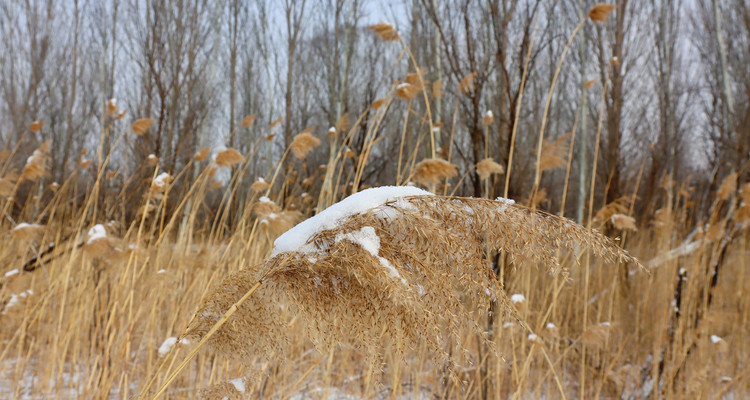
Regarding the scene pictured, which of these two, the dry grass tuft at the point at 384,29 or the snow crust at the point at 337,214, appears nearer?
the snow crust at the point at 337,214

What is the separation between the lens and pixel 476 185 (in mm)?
2980

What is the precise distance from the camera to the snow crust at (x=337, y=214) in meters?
0.85

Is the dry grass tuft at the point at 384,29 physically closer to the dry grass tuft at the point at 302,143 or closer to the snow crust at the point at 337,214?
the dry grass tuft at the point at 302,143

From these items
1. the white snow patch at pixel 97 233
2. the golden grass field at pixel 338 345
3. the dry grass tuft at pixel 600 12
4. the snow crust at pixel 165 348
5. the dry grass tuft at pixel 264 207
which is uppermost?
the dry grass tuft at pixel 600 12

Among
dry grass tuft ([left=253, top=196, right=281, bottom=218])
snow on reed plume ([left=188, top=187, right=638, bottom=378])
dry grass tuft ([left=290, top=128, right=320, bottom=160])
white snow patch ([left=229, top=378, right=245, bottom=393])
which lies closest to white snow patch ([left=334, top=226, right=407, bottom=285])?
snow on reed plume ([left=188, top=187, right=638, bottom=378])

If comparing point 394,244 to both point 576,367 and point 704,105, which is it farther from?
point 704,105

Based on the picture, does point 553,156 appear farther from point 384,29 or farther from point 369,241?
point 369,241

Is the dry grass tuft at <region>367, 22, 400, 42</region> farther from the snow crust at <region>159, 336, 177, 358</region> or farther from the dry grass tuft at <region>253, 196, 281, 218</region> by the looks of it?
the snow crust at <region>159, 336, 177, 358</region>

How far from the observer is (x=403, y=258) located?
0.82m

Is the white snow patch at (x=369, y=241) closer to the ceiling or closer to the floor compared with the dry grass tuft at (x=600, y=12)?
closer to the floor

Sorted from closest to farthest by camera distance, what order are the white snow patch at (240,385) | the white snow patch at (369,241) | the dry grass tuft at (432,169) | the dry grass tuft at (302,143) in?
the white snow patch at (369,241)
the white snow patch at (240,385)
the dry grass tuft at (432,169)
the dry grass tuft at (302,143)

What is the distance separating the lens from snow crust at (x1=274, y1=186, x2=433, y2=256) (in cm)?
85

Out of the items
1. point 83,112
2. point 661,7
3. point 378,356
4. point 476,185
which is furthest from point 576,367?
point 83,112

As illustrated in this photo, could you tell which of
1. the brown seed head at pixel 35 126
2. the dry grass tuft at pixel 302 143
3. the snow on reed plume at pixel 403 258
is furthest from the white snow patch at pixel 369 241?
the brown seed head at pixel 35 126
